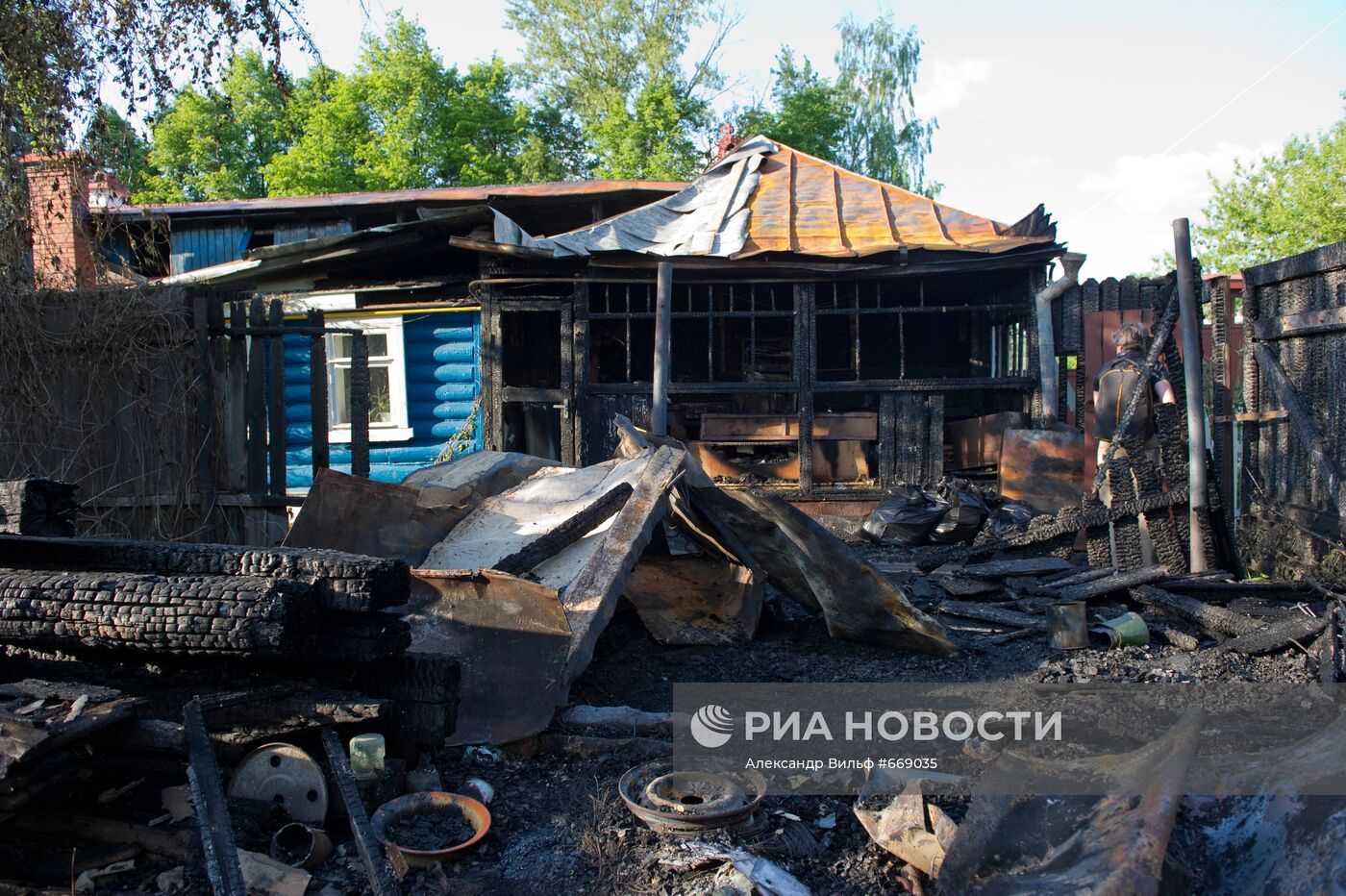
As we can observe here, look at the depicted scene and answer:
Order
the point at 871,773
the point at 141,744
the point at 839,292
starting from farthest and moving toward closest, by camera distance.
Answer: the point at 839,292
the point at 871,773
the point at 141,744

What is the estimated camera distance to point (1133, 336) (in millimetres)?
7066

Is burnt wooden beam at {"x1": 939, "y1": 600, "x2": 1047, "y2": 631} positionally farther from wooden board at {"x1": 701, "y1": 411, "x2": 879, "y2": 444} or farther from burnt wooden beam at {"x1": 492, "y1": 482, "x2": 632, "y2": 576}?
wooden board at {"x1": 701, "y1": 411, "x2": 879, "y2": 444}

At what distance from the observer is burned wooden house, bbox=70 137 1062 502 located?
10320 mm

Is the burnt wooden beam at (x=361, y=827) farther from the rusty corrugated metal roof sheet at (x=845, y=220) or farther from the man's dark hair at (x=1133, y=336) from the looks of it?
the rusty corrugated metal roof sheet at (x=845, y=220)

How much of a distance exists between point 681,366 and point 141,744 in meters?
10.9

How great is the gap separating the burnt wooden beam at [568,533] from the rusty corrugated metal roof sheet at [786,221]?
18.0 ft

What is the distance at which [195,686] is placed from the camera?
132 inches

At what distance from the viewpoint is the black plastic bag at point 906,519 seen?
850 cm

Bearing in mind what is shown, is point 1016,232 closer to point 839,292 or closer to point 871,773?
point 839,292

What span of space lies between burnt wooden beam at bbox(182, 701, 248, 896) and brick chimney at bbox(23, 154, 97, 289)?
4749mm

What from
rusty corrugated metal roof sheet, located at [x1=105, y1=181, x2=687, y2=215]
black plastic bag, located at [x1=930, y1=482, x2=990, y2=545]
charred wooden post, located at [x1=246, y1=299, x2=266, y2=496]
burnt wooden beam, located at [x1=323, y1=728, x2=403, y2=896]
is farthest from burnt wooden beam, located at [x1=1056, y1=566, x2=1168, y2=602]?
rusty corrugated metal roof sheet, located at [x1=105, y1=181, x2=687, y2=215]

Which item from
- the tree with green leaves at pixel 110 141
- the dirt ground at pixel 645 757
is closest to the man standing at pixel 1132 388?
the dirt ground at pixel 645 757

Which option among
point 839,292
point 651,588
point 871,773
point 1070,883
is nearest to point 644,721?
point 871,773

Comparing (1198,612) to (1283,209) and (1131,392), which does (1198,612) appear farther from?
(1283,209)
